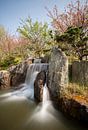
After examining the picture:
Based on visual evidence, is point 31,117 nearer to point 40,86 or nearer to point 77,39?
point 40,86

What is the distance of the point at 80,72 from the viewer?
649 centimetres

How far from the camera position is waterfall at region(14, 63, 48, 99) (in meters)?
8.91

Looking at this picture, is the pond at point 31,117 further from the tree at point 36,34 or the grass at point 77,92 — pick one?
the tree at point 36,34

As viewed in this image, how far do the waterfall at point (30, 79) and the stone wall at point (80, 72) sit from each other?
108 inches

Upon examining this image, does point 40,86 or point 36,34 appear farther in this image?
point 36,34

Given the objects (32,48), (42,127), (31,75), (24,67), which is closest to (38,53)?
(32,48)

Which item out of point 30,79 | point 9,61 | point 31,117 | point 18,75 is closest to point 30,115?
point 31,117

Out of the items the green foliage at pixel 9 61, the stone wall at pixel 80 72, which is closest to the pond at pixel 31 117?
the stone wall at pixel 80 72

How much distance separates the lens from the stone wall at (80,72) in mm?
6230

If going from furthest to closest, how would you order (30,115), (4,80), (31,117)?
(4,80) → (30,115) → (31,117)

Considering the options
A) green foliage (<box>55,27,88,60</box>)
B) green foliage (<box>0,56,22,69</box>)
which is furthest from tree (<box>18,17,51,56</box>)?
green foliage (<box>55,27,88,60</box>)

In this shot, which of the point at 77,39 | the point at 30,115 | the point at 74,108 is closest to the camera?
the point at 74,108

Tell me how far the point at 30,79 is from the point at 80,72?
4.59 meters

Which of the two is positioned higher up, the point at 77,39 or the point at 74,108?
the point at 77,39
